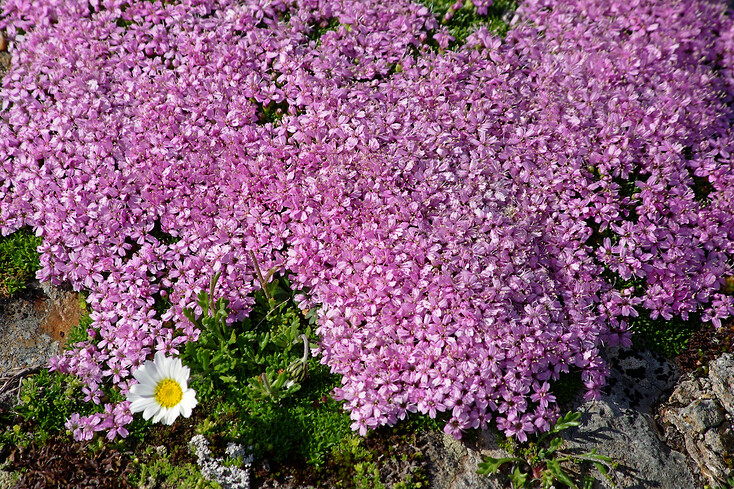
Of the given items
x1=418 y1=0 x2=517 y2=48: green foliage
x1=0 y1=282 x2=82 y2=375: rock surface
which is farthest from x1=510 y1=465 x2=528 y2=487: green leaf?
x1=418 y1=0 x2=517 y2=48: green foliage

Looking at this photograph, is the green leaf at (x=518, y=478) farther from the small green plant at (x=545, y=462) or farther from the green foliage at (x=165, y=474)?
the green foliage at (x=165, y=474)

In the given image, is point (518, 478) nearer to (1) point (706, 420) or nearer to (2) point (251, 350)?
(1) point (706, 420)

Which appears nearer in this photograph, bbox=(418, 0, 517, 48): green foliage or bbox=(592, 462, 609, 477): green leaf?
bbox=(592, 462, 609, 477): green leaf

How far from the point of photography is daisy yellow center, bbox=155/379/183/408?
12.3 feet

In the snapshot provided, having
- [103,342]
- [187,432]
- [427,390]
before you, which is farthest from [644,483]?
[103,342]

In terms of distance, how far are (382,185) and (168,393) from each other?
2191mm

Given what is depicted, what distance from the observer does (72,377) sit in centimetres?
419

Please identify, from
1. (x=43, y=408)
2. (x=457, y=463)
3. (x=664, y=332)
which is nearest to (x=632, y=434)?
(x=664, y=332)

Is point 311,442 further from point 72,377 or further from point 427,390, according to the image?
point 72,377

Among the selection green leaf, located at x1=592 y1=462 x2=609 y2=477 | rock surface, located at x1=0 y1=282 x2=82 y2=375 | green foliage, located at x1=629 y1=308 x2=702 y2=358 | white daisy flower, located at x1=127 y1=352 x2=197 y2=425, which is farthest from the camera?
Result: green foliage, located at x1=629 y1=308 x2=702 y2=358

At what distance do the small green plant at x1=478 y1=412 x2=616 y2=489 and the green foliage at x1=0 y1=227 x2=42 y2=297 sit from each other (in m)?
3.95

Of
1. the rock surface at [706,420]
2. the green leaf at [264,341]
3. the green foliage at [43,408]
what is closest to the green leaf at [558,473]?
the rock surface at [706,420]

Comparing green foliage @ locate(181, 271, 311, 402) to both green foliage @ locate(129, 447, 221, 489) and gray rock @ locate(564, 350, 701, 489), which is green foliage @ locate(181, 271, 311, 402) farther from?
gray rock @ locate(564, 350, 701, 489)

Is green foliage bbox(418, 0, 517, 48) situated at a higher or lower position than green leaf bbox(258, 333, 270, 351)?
higher
